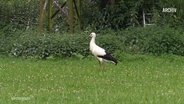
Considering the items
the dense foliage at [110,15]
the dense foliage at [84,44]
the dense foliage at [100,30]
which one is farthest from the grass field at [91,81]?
the dense foliage at [110,15]

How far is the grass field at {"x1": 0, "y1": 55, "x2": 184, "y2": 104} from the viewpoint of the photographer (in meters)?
9.16

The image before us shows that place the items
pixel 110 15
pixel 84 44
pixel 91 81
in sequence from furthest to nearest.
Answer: pixel 110 15 < pixel 84 44 < pixel 91 81

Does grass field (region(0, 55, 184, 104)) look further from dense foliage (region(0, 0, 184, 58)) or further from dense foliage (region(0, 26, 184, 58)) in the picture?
dense foliage (region(0, 0, 184, 58))

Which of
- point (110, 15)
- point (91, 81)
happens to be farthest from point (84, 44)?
point (91, 81)

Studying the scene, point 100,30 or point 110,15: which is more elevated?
point 110,15

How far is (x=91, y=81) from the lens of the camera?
447 inches

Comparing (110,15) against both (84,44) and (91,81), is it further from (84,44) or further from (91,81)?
(91,81)

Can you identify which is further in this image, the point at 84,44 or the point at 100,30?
the point at 100,30

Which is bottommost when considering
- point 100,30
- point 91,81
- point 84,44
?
point 100,30

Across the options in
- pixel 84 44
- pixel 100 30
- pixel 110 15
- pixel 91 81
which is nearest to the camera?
pixel 91 81

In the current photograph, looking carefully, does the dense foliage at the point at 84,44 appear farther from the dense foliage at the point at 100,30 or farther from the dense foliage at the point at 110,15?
the dense foliage at the point at 110,15

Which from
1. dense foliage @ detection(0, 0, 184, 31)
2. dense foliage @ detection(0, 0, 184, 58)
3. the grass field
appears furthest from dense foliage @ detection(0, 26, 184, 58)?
dense foliage @ detection(0, 0, 184, 31)

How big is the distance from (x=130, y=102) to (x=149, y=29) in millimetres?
10273

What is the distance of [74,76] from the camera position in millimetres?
12281
